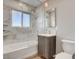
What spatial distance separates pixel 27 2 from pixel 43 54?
212cm

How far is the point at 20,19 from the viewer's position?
3258 mm

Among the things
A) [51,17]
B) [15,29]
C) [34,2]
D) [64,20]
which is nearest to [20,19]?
[15,29]

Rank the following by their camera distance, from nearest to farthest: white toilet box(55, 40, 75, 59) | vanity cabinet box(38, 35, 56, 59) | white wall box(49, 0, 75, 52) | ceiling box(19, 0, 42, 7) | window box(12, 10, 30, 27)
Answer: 1. white toilet box(55, 40, 75, 59)
2. white wall box(49, 0, 75, 52)
3. window box(12, 10, 30, 27)
4. vanity cabinet box(38, 35, 56, 59)
5. ceiling box(19, 0, 42, 7)

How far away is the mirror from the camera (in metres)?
3.52

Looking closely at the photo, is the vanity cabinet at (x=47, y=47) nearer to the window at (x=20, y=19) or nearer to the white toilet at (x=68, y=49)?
the white toilet at (x=68, y=49)

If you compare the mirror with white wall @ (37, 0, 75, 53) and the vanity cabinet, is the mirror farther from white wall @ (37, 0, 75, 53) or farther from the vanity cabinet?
the vanity cabinet

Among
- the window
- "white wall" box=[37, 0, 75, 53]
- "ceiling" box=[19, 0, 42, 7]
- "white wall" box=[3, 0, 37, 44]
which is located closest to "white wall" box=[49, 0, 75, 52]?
"white wall" box=[37, 0, 75, 53]

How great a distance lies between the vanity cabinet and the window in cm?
88

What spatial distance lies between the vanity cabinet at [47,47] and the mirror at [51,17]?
0.61 meters

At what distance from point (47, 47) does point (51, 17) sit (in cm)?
128

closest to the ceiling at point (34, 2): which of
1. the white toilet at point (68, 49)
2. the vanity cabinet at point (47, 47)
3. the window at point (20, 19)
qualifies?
the window at point (20, 19)

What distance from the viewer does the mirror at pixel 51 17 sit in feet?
11.5

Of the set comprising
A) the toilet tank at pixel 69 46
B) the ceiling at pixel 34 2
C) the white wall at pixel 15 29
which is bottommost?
the toilet tank at pixel 69 46

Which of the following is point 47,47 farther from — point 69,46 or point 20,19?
point 20,19
